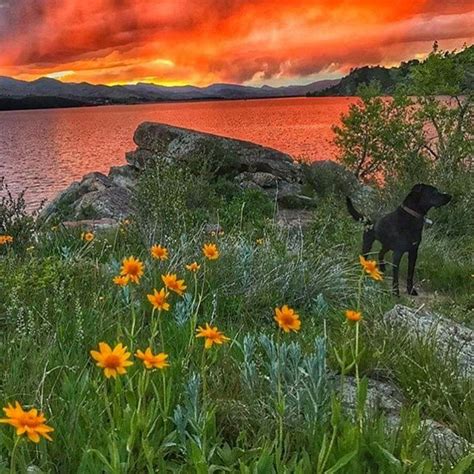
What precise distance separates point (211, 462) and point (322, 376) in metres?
0.50

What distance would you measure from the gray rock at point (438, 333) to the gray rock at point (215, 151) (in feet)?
32.3

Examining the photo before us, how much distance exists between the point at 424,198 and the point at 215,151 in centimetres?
945

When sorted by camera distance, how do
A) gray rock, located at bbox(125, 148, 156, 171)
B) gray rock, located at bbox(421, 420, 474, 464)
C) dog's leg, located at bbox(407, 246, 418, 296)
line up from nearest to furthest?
gray rock, located at bbox(421, 420, 474, 464) < dog's leg, located at bbox(407, 246, 418, 296) < gray rock, located at bbox(125, 148, 156, 171)

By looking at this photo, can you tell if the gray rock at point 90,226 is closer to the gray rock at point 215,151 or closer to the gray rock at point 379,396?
the gray rock at point 379,396

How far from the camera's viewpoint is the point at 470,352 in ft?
12.1

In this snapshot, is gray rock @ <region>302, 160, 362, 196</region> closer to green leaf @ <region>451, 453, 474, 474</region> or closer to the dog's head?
the dog's head

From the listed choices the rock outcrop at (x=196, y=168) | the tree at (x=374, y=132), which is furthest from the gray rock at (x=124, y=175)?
the tree at (x=374, y=132)

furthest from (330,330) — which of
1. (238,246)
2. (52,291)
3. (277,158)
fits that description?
(277,158)

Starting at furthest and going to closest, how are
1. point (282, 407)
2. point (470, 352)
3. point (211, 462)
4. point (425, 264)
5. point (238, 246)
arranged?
1. point (425, 264)
2. point (238, 246)
3. point (470, 352)
4. point (211, 462)
5. point (282, 407)

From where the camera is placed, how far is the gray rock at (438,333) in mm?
3467

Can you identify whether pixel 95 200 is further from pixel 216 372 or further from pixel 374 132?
pixel 216 372

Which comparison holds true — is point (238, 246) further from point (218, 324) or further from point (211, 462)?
point (211, 462)

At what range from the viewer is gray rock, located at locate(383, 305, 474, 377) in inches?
136

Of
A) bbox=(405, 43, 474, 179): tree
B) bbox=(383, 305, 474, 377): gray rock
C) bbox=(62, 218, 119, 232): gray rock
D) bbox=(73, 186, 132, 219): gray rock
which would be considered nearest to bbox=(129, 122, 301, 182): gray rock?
Result: bbox=(73, 186, 132, 219): gray rock
